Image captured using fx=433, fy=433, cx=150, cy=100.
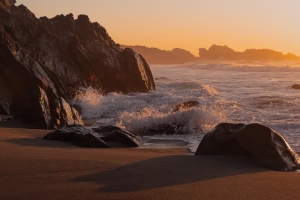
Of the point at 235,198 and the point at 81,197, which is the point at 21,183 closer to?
the point at 81,197

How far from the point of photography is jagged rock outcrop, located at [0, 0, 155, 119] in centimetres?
1457

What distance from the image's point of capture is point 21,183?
3.36m

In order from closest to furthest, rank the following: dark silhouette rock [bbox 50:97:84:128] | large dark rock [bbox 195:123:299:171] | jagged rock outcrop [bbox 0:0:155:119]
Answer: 1. large dark rock [bbox 195:123:299:171]
2. dark silhouette rock [bbox 50:97:84:128]
3. jagged rock outcrop [bbox 0:0:155:119]

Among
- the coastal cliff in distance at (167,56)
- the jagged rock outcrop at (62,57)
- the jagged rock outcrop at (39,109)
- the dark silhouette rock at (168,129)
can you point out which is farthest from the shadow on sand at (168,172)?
the coastal cliff in distance at (167,56)

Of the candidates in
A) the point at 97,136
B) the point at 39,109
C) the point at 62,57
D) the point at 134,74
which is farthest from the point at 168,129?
the point at 134,74

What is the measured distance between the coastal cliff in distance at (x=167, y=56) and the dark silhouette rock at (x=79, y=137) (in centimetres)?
13014

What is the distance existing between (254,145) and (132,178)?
2075mm

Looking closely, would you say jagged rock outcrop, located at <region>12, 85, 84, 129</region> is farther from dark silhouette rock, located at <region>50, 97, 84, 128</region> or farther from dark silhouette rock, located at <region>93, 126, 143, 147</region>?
dark silhouette rock, located at <region>93, 126, 143, 147</region>

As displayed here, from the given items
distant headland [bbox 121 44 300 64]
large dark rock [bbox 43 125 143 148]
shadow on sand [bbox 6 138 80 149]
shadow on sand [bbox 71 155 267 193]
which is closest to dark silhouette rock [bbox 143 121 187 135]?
large dark rock [bbox 43 125 143 148]

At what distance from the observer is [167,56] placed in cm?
14012

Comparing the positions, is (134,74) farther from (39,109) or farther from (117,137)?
(117,137)

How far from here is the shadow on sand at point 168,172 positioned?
351 cm

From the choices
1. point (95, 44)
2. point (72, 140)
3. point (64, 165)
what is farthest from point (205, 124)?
point (95, 44)

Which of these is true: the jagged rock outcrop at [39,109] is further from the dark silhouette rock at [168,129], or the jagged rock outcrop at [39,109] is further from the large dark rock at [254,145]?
the large dark rock at [254,145]
